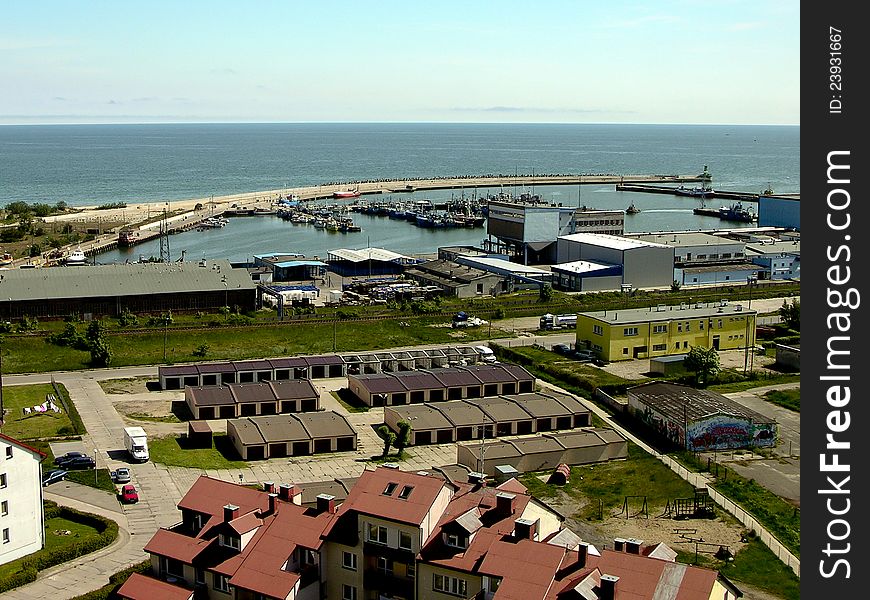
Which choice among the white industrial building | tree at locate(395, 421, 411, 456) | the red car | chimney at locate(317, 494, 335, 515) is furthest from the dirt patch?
chimney at locate(317, 494, 335, 515)

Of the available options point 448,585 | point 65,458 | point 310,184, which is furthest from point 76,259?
point 310,184

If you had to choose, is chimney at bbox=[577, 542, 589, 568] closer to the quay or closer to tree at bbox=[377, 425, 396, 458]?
tree at bbox=[377, 425, 396, 458]

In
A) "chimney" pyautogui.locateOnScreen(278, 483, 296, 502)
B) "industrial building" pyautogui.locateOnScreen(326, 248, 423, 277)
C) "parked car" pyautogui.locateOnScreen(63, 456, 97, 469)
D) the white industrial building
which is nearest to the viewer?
"chimney" pyautogui.locateOnScreen(278, 483, 296, 502)

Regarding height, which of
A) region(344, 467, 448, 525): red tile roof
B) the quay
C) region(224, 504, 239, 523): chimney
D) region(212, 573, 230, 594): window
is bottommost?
region(212, 573, 230, 594): window

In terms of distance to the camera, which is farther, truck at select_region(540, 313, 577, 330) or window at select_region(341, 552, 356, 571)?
truck at select_region(540, 313, 577, 330)

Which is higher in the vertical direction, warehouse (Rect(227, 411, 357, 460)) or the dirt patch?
the dirt patch

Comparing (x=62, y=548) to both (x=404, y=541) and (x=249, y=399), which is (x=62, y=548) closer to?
(x=404, y=541)
